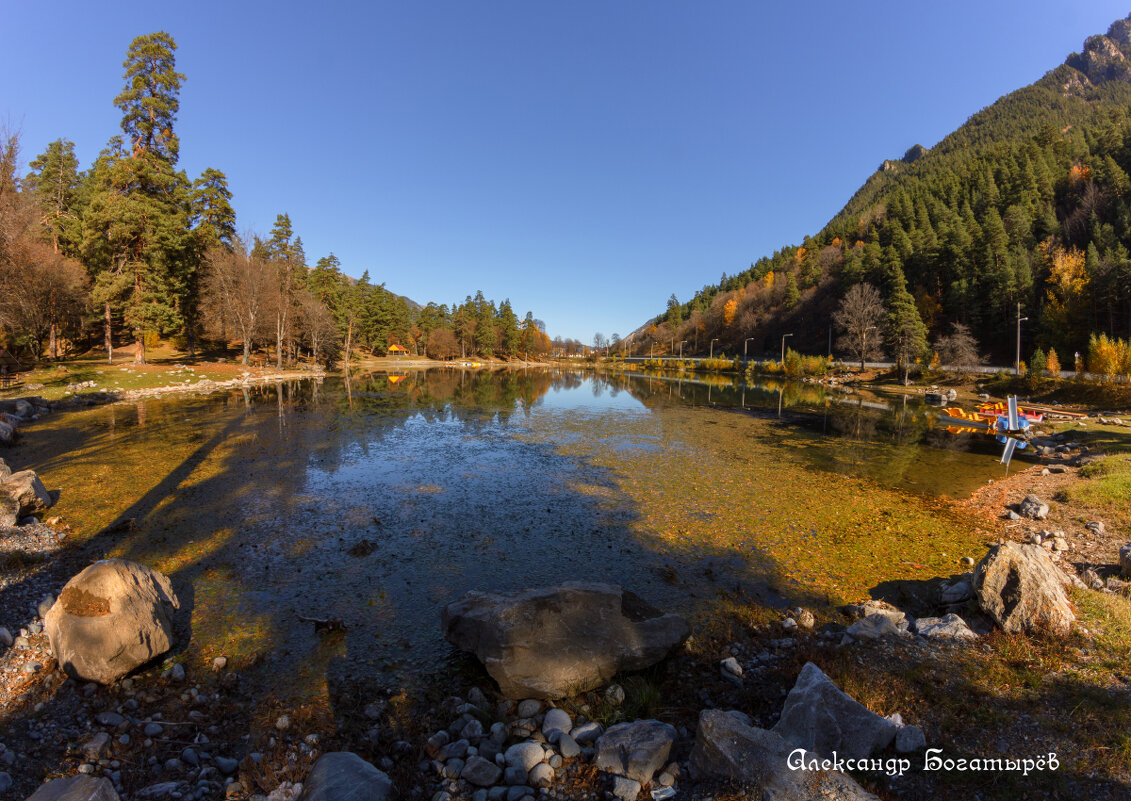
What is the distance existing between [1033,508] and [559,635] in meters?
14.3

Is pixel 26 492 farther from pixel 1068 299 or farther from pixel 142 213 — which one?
pixel 1068 299

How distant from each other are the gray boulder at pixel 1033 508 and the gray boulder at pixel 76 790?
1810 centimetres

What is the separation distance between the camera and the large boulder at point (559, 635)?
5766 mm

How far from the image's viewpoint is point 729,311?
474 feet

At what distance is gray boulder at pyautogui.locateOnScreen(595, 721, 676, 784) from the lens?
4.32m

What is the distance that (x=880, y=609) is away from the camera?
782cm

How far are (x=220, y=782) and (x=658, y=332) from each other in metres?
187

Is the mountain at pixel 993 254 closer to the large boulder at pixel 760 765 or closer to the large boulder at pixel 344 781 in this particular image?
the large boulder at pixel 760 765

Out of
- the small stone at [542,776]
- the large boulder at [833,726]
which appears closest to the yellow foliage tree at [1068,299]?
the large boulder at [833,726]

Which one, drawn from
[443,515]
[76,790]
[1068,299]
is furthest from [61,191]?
[1068,299]

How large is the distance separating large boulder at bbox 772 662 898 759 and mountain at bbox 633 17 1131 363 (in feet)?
247

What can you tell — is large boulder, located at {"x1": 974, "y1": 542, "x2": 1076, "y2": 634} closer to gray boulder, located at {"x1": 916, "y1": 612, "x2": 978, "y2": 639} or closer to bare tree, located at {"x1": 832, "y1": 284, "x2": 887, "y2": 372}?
gray boulder, located at {"x1": 916, "y1": 612, "x2": 978, "y2": 639}

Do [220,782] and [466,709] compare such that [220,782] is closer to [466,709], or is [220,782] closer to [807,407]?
[466,709]

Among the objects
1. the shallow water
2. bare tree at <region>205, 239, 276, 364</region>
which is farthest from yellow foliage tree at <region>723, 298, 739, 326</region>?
the shallow water
